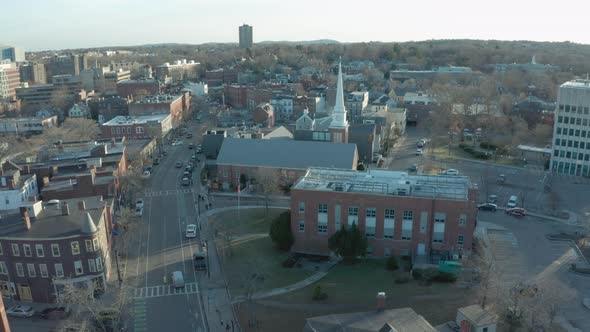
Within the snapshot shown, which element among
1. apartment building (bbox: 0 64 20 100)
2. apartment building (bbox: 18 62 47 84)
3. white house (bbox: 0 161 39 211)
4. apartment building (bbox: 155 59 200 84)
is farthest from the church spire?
apartment building (bbox: 18 62 47 84)

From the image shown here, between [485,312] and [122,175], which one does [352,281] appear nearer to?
[485,312]

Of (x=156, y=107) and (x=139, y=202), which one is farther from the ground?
(x=156, y=107)

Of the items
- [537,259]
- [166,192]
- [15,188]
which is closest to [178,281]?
[15,188]

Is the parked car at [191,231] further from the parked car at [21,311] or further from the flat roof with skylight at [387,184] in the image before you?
the parked car at [21,311]

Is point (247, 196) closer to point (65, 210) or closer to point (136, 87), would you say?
point (65, 210)

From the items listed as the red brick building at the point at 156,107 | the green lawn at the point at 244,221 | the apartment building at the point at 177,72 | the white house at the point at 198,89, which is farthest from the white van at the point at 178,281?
the apartment building at the point at 177,72

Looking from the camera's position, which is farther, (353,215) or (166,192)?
(166,192)

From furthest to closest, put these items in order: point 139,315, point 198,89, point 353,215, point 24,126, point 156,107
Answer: point 198,89 → point 24,126 → point 156,107 → point 353,215 → point 139,315

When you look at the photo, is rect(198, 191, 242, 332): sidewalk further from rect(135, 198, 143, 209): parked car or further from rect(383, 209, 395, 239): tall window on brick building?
rect(383, 209, 395, 239): tall window on brick building
